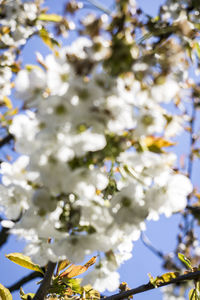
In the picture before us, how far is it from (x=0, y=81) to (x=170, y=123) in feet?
5.12

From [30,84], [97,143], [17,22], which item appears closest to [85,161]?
[97,143]

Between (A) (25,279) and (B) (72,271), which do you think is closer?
(B) (72,271)

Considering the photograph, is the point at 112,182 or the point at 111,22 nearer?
the point at 111,22

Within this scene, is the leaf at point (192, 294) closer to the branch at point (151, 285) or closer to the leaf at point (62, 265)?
the branch at point (151, 285)

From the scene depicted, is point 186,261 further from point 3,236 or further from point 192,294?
point 3,236

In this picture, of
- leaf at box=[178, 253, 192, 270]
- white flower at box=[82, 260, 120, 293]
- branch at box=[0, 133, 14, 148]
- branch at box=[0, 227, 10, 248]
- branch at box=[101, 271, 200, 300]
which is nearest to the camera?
white flower at box=[82, 260, 120, 293]

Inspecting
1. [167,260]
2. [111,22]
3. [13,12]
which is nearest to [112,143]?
[111,22]

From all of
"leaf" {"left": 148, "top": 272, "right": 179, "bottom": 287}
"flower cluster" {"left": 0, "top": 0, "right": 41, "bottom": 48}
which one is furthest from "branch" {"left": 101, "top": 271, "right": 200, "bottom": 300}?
"flower cluster" {"left": 0, "top": 0, "right": 41, "bottom": 48}

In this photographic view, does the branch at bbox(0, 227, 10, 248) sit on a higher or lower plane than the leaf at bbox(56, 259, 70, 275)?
higher

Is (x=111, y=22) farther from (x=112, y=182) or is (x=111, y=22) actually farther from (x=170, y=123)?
(x=112, y=182)

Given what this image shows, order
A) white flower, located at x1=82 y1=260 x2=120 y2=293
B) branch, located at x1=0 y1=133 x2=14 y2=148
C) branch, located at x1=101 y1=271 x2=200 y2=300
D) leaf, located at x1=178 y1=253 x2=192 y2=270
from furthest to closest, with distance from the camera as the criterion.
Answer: branch, located at x1=0 y1=133 x2=14 y2=148
leaf, located at x1=178 y1=253 x2=192 y2=270
branch, located at x1=101 y1=271 x2=200 y2=300
white flower, located at x1=82 y1=260 x2=120 y2=293

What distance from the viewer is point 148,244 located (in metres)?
1.17

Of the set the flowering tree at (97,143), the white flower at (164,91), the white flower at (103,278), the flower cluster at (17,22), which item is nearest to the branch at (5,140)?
the flower cluster at (17,22)

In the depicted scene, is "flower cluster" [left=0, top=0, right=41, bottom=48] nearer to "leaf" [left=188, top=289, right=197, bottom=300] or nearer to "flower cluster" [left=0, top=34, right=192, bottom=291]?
"flower cluster" [left=0, top=34, right=192, bottom=291]
